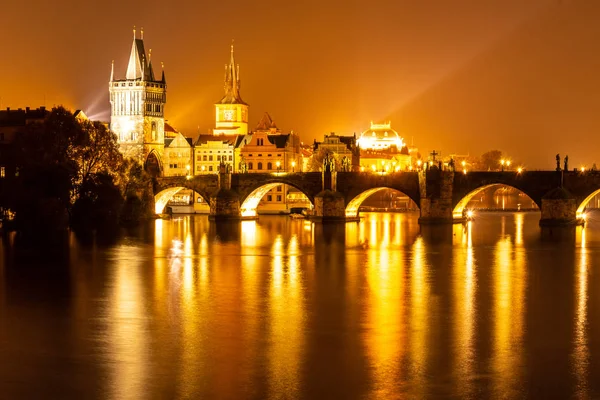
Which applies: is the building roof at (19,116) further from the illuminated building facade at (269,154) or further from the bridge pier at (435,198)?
the bridge pier at (435,198)

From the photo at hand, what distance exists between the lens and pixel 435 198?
238 feet

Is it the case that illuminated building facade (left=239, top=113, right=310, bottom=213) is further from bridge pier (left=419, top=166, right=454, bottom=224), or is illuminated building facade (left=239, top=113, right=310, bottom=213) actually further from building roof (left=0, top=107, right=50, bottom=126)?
bridge pier (left=419, top=166, right=454, bottom=224)

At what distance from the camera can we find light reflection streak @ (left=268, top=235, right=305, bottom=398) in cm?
2408

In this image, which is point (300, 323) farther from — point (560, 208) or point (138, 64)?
point (138, 64)

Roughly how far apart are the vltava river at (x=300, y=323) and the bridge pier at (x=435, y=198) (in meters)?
19.1

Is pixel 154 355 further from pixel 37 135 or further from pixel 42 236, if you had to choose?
pixel 37 135

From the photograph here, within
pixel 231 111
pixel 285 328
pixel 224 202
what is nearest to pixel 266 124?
pixel 231 111

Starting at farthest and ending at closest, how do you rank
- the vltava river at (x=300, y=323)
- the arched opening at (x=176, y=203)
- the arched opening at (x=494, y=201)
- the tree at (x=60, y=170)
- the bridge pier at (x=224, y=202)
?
1. the arched opening at (x=176, y=203)
2. the bridge pier at (x=224, y=202)
3. the arched opening at (x=494, y=201)
4. the tree at (x=60, y=170)
5. the vltava river at (x=300, y=323)

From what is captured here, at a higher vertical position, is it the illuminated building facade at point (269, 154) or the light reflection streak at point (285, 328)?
the illuminated building facade at point (269, 154)

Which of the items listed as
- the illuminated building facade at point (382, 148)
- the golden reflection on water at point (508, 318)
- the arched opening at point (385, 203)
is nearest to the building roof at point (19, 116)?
the arched opening at point (385, 203)

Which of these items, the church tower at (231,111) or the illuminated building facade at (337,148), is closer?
the illuminated building facade at (337,148)

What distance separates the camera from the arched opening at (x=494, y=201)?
74688 millimetres

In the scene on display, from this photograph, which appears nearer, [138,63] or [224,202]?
[224,202]

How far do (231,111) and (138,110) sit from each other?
25.8m
